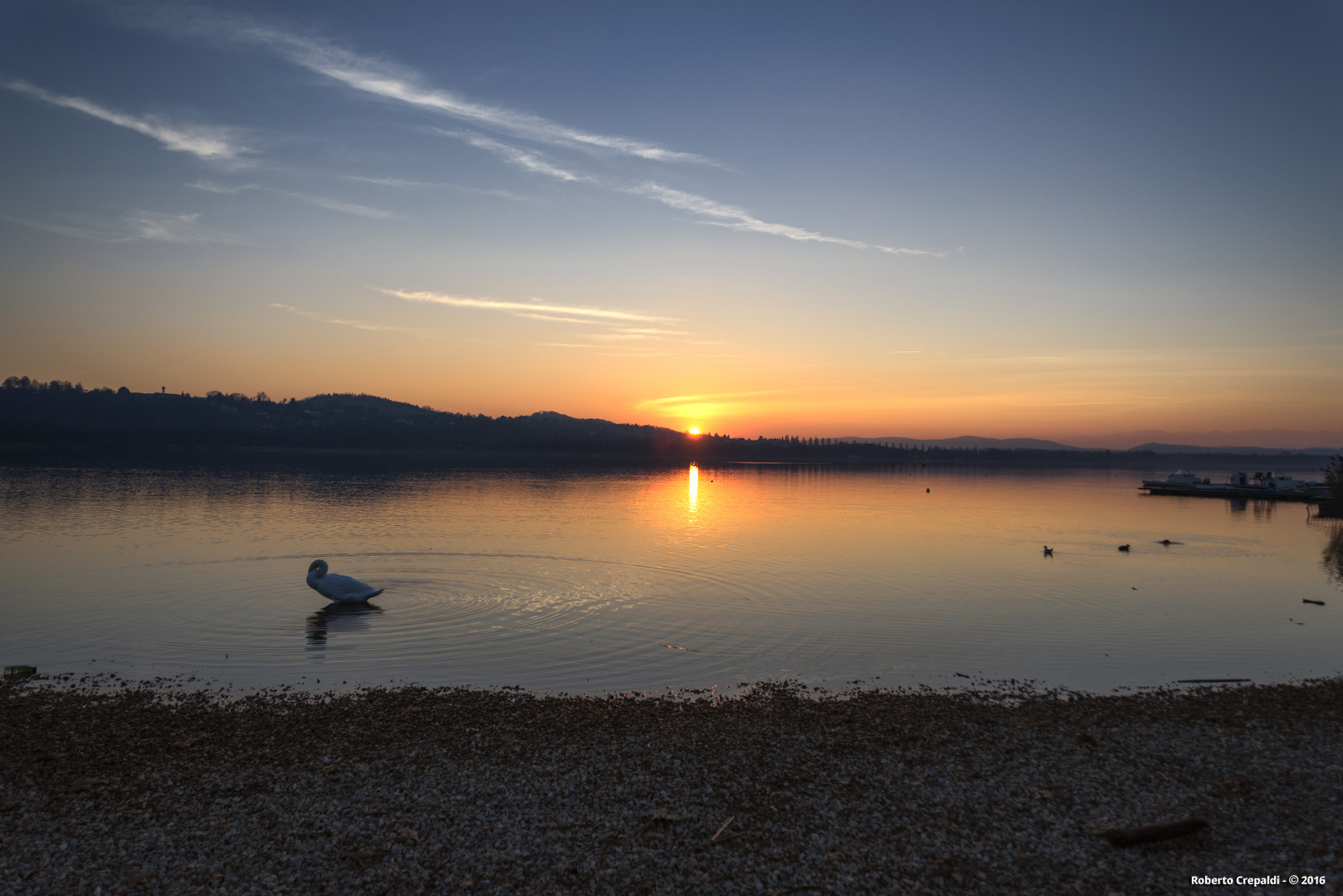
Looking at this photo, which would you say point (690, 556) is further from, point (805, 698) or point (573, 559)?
point (805, 698)

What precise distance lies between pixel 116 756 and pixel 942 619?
18502 millimetres

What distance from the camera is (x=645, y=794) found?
28.5 ft

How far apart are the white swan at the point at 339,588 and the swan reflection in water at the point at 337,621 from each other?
238mm

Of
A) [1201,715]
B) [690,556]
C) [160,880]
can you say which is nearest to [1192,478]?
[690,556]

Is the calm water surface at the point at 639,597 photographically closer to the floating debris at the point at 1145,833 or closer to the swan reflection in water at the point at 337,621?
the swan reflection in water at the point at 337,621

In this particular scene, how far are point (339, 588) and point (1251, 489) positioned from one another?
98031mm

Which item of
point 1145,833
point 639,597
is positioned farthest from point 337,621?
point 1145,833

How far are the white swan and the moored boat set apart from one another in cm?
9003

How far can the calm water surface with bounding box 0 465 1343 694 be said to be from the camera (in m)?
15.2

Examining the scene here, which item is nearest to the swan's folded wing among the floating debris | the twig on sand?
the twig on sand

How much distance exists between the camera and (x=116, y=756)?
371 inches

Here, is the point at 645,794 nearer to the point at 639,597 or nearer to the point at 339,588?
A: the point at 639,597

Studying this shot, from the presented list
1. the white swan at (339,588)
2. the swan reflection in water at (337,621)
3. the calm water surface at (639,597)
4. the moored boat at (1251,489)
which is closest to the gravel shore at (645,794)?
the calm water surface at (639,597)

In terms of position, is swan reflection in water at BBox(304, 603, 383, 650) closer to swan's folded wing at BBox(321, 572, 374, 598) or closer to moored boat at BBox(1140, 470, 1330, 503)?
swan's folded wing at BBox(321, 572, 374, 598)
